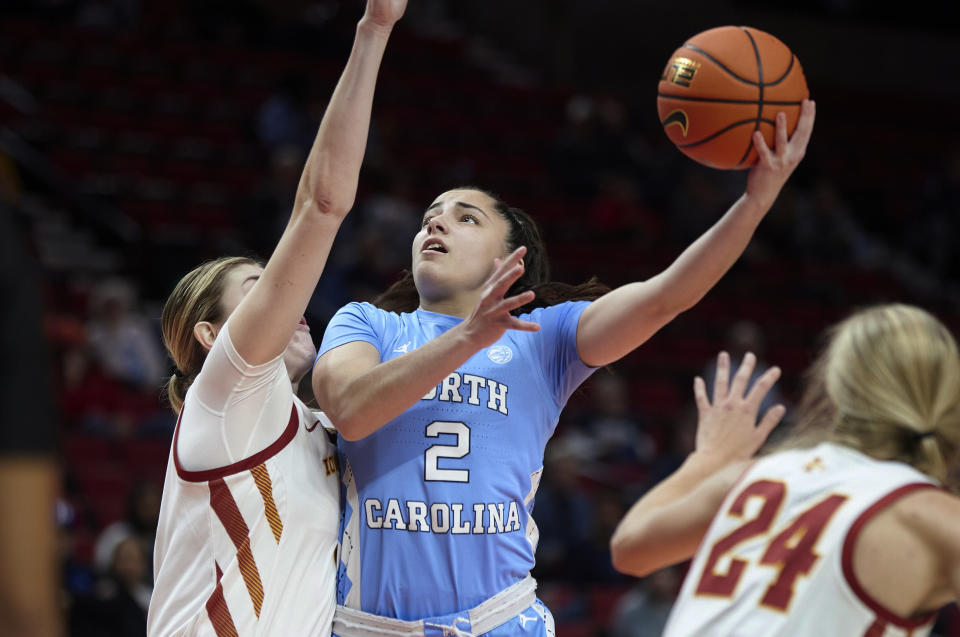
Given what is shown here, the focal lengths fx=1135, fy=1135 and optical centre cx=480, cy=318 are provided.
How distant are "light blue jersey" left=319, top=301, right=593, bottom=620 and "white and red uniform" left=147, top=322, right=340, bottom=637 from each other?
14 cm

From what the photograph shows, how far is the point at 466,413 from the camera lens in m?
3.16

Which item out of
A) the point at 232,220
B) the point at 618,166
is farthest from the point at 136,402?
the point at 618,166

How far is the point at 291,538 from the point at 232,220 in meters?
8.06

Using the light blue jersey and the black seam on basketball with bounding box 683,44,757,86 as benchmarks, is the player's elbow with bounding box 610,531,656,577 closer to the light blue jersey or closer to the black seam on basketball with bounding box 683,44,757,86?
the light blue jersey

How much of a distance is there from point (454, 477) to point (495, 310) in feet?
1.96

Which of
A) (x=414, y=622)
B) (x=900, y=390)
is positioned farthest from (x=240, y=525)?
(x=900, y=390)

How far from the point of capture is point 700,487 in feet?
8.05

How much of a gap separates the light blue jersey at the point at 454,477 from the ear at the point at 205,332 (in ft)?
1.07

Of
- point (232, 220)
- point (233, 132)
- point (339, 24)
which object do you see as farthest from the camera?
point (339, 24)

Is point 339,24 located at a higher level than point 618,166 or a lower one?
higher

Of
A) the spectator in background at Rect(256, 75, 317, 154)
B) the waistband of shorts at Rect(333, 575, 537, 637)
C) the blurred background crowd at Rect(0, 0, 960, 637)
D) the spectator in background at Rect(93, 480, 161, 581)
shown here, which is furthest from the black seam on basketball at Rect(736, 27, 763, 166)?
the spectator in background at Rect(256, 75, 317, 154)

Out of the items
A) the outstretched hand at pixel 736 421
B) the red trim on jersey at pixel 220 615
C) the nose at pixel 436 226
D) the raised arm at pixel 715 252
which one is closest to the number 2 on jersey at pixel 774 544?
the outstretched hand at pixel 736 421

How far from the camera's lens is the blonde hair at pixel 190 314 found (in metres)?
3.28

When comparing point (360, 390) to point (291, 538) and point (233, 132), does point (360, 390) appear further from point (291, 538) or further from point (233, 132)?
point (233, 132)
